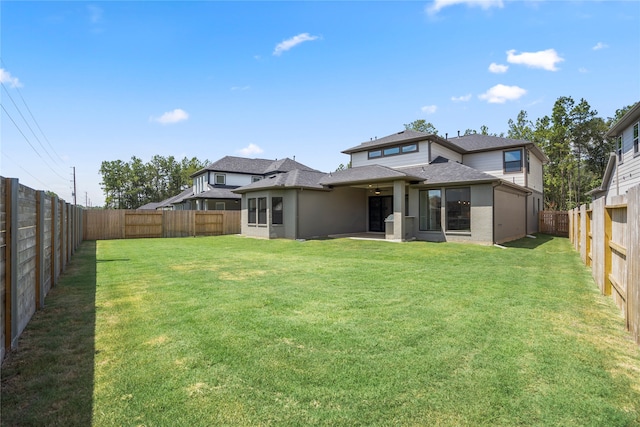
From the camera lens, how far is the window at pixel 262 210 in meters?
17.4

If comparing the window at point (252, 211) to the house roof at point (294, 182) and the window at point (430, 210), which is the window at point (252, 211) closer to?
the house roof at point (294, 182)

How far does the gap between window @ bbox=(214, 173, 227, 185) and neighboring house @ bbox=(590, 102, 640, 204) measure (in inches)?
1064

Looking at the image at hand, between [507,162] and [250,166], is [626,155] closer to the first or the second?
[507,162]

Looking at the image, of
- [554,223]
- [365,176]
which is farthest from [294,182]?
[554,223]

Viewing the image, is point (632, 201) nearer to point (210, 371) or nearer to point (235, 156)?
point (210, 371)

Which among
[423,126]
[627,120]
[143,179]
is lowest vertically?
[627,120]

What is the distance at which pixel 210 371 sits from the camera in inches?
108

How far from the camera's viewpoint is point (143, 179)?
52.8 metres

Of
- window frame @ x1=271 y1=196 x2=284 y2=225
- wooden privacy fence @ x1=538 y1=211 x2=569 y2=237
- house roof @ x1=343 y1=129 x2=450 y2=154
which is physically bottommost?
wooden privacy fence @ x1=538 y1=211 x2=569 y2=237

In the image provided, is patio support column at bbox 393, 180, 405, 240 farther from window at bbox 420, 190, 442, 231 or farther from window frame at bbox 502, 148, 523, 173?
window frame at bbox 502, 148, 523, 173

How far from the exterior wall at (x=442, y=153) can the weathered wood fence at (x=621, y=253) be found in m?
12.0

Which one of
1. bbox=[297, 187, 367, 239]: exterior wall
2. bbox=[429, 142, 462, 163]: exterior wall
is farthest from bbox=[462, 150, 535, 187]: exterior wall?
bbox=[297, 187, 367, 239]: exterior wall

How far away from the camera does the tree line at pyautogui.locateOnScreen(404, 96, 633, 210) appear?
2899 centimetres

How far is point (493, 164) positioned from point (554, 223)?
20.6 feet
